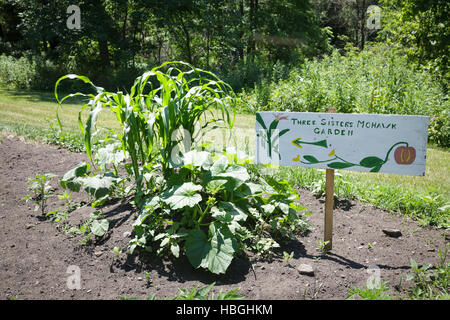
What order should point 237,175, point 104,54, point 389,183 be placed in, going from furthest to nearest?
point 104,54 < point 389,183 < point 237,175

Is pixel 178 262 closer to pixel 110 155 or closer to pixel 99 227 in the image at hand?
pixel 99 227

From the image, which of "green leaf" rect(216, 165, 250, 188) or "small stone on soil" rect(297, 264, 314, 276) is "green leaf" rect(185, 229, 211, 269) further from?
"small stone on soil" rect(297, 264, 314, 276)

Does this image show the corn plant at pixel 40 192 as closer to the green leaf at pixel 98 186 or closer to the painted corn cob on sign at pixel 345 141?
the green leaf at pixel 98 186

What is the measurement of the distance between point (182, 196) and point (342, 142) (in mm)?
1108

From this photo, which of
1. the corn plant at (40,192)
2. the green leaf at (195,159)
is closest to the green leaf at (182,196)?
the green leaf at (195,159)

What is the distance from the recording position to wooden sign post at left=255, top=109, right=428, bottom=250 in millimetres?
2062

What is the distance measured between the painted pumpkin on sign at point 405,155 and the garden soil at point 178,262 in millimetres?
671

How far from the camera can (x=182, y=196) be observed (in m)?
2.06

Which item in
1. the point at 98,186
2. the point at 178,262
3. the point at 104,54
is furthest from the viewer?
the point at 104,54

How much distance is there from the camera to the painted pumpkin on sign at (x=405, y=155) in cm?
206

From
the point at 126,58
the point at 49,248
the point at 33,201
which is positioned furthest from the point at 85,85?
the point at 49,248

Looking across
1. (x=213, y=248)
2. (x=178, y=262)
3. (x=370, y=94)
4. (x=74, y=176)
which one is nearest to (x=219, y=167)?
(x=213, y=248)

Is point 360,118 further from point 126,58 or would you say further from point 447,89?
point 126,58
